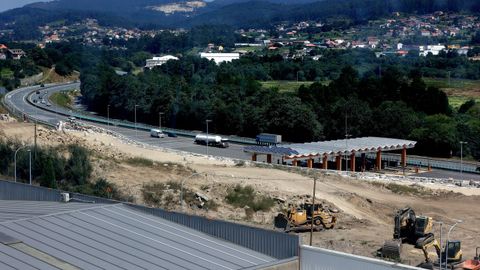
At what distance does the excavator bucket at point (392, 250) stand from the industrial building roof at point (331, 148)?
19781mm

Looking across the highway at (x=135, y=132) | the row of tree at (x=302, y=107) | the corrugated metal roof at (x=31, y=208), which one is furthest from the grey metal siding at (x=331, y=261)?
the row of tree at (x=302, y=107)

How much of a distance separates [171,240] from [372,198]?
2209 cm

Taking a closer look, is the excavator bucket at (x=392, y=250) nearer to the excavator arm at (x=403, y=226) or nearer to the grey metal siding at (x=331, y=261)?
the excavator arm at (x=403, y=226)

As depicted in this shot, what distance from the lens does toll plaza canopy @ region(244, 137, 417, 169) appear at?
48.2 metres

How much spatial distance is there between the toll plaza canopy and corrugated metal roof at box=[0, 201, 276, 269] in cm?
2635

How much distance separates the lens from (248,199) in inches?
1489

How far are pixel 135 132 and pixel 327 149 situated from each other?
28.4 m

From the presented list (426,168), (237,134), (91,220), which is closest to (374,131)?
(426,168)

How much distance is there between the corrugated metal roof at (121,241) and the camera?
18156mm

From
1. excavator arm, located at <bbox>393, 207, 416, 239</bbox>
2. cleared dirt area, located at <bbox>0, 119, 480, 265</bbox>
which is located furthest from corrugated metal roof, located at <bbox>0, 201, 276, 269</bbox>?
excavator arm, located at <bbox>393, 207, 416, 239</bbox>

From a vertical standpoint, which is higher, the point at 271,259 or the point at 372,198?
the point at 271,259

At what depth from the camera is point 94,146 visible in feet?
177

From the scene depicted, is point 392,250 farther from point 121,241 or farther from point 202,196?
point 202,196

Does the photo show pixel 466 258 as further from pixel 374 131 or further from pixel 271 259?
pixel 374 131
